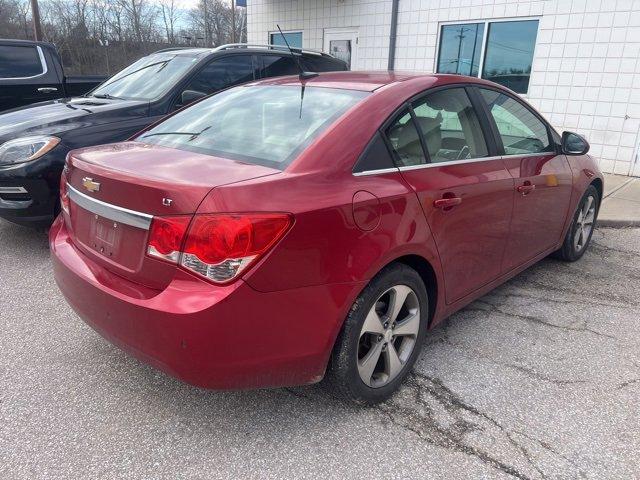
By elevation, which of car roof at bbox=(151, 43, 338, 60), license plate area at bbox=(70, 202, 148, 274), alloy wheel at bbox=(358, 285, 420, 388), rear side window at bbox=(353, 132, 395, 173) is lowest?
alloy wheel at bbox=(358, 285, 420, 388)

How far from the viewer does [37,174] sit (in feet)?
13.6

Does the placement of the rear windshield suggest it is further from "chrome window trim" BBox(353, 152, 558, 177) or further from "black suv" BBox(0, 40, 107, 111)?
"black suv" BBox(0, 40, 107, 111)

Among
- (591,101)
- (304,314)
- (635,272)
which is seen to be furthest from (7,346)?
(591,101)

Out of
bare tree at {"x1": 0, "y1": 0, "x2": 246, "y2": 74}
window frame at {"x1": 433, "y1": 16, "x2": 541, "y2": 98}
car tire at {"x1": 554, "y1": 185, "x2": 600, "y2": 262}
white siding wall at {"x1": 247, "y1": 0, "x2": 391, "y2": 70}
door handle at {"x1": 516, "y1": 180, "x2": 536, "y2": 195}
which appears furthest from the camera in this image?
bare tree at {"x1": 0, "y1": 0, "x2": 246, "y2": 74}

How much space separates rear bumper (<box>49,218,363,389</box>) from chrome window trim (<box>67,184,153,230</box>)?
0.86 ft

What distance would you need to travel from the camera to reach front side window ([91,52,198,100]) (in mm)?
5242

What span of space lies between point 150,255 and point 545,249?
3.11 metres

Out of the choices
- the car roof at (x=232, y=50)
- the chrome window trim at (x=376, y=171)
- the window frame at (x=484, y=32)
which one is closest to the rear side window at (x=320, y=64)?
the car roof at (x=232, y=50)

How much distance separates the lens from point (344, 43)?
1095 cm

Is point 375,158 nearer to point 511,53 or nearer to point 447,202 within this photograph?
point 447,202

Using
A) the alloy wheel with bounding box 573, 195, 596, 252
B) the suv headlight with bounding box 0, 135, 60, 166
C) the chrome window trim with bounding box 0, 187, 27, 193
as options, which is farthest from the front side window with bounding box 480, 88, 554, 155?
the chrome window trim with bounding box 0, 187, 27, 193

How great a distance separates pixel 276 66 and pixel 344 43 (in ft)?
17.1

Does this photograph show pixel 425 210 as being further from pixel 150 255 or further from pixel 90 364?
pixel 90 364

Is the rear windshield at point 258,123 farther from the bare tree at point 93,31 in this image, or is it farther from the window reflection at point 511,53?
the bare tree at point 93,31
